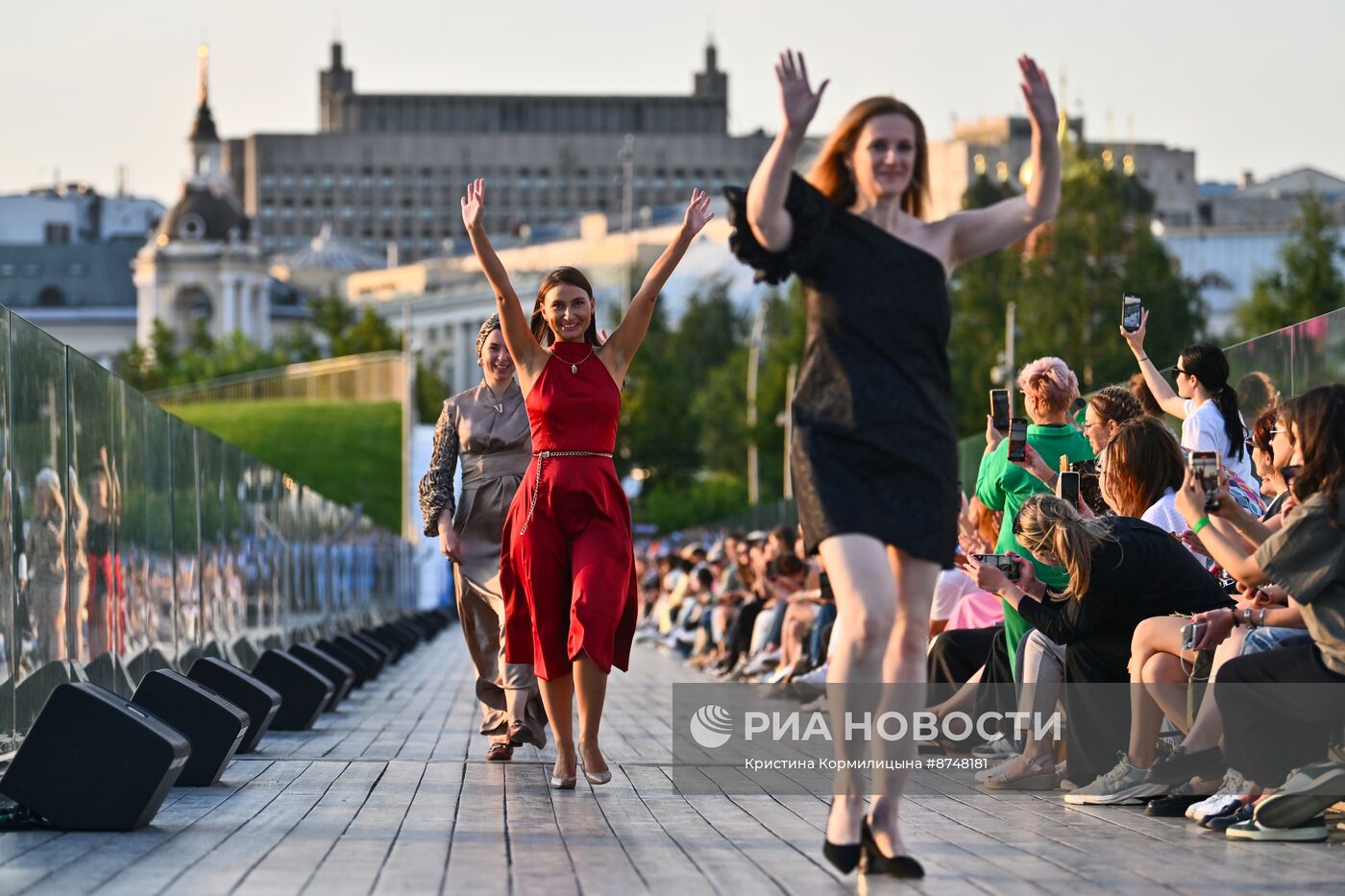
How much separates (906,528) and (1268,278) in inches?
2637

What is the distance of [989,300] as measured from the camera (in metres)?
83.7

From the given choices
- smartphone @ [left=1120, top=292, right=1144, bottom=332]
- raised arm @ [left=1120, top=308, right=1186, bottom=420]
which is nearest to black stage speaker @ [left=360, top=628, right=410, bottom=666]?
raised arm @ [left=1120, top=308, right=1186, bottom=420]

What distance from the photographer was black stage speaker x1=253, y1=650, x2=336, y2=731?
1475 centimetres

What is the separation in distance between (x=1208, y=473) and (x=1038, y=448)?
12.9ft

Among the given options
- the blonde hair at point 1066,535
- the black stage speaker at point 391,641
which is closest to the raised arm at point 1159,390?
the blonde hair at point 1066,535

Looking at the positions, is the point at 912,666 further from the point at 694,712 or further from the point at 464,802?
the point at 694,712

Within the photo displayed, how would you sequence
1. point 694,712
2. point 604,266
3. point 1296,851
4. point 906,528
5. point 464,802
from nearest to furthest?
point 906,528
point 1296,851
point 464,802
point 694,712
point 604,266

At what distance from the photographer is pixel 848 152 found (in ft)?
24.1

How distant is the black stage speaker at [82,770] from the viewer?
8.27 metres

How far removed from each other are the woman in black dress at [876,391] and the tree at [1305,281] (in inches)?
2473

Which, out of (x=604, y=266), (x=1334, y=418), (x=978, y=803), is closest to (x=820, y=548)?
Result: (x=1334, y=418)

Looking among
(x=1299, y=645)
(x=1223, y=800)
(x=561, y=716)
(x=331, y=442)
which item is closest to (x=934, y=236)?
(x=1299, y=645)

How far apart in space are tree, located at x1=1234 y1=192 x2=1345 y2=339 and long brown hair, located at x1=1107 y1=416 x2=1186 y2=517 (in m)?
59.9

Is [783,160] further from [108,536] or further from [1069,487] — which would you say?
[108,536]
